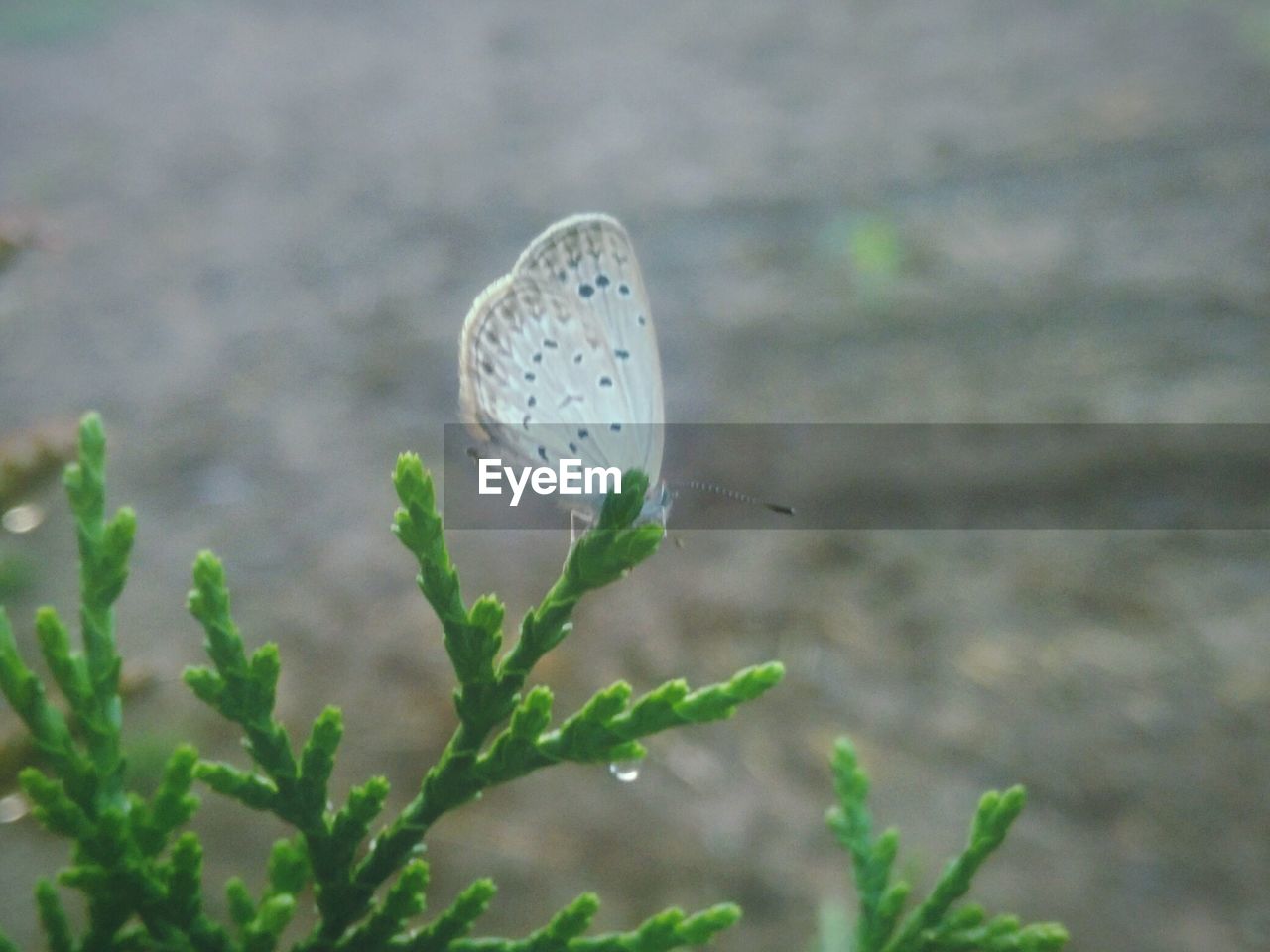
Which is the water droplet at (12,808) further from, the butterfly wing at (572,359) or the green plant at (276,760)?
the butterfly wing at (572,359)

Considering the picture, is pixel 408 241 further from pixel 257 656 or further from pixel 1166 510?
pixel 257 656

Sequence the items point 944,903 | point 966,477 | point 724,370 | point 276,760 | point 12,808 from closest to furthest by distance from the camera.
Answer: point 276,760 < point 944,903 < point 12,808 < point 966,477 < point 724,370

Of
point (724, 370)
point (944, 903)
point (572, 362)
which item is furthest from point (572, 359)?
point (724, 370)

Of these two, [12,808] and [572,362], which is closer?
[572,362]

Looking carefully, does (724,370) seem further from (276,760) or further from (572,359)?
(276,760)

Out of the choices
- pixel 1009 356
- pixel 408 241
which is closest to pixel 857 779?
pixel 1009 356

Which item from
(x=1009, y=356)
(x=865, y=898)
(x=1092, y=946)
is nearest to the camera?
(x=865, y=898)

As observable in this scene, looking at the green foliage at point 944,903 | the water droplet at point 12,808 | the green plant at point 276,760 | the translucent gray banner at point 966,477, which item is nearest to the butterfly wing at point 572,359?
the green plant at point 276,760
